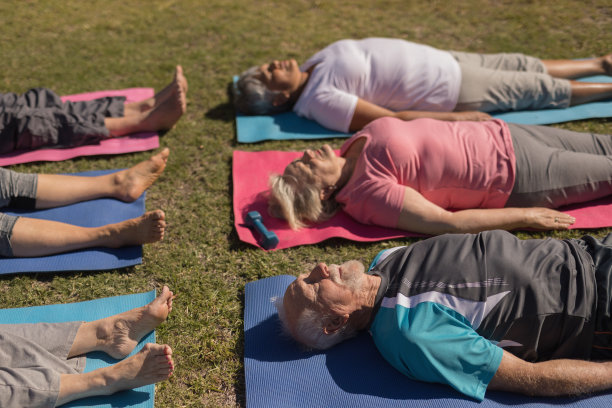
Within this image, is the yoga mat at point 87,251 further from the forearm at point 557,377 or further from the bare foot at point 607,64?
the bare foot at point 607,64

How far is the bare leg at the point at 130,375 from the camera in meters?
3.04

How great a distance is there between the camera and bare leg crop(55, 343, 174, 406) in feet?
9.98

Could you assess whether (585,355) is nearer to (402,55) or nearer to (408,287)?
(408,287)

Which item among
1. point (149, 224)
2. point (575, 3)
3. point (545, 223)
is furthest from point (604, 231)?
point (575, 3)

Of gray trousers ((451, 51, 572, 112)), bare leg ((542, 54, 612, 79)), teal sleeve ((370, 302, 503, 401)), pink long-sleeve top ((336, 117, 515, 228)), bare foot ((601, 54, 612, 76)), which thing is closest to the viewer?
teal sleeve ((370, 302, 503, 401))

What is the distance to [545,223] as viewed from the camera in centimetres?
408

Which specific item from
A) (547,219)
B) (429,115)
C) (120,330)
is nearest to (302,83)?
(429,115)

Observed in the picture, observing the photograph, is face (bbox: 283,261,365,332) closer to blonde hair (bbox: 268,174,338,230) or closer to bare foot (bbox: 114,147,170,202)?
blonde hair (bbox: 268,174,338,230)

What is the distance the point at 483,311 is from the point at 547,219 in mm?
1548

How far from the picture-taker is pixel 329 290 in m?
3.03

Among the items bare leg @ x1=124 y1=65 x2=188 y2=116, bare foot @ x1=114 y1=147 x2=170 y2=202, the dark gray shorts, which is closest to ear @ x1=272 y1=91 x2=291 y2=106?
bare leg @ x1=124 y1=65 x2=188 y2=116

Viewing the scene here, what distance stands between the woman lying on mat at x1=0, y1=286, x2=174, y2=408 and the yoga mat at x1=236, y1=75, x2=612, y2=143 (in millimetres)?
2573

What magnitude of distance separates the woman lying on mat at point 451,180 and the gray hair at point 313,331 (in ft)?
3.76

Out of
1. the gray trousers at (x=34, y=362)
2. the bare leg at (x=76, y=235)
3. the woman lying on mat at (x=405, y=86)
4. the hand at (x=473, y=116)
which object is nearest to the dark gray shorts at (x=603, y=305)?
the hand at (x=473, y=116)
